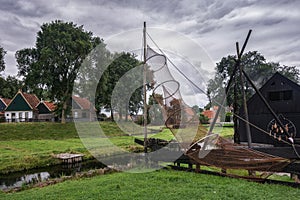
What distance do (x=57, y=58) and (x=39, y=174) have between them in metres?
15.7

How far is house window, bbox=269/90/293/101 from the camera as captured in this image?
13.6m

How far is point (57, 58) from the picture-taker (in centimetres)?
2450

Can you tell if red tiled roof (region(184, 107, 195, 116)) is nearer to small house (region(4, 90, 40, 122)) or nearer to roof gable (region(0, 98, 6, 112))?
small house (region(4, 90, 40, 122))

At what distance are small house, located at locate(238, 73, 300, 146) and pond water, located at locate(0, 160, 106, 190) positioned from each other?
9.09m

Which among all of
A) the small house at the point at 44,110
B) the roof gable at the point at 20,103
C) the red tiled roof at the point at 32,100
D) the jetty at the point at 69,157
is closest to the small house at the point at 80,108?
the small house at the point at 44,110

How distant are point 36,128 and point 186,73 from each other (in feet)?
62.8

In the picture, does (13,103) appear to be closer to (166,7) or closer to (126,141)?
(126,141)

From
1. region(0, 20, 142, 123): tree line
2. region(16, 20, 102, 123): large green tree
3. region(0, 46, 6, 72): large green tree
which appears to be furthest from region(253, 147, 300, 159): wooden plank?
region(0, 46, 6, 72): large green tree

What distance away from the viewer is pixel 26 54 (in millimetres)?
26922

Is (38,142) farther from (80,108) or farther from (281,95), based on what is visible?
(281,95)

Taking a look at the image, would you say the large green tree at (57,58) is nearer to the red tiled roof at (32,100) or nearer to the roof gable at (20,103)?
the roof gable at (20,103)

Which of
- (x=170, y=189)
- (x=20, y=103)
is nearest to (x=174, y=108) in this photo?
(x=170, y=189)

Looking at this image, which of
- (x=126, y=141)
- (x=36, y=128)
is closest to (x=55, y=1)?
(x=126, y=141)

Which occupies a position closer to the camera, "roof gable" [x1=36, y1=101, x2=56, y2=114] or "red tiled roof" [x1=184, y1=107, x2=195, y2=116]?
"red tiled roof" [x1=184, y1=107, x2=195, y2=116]
